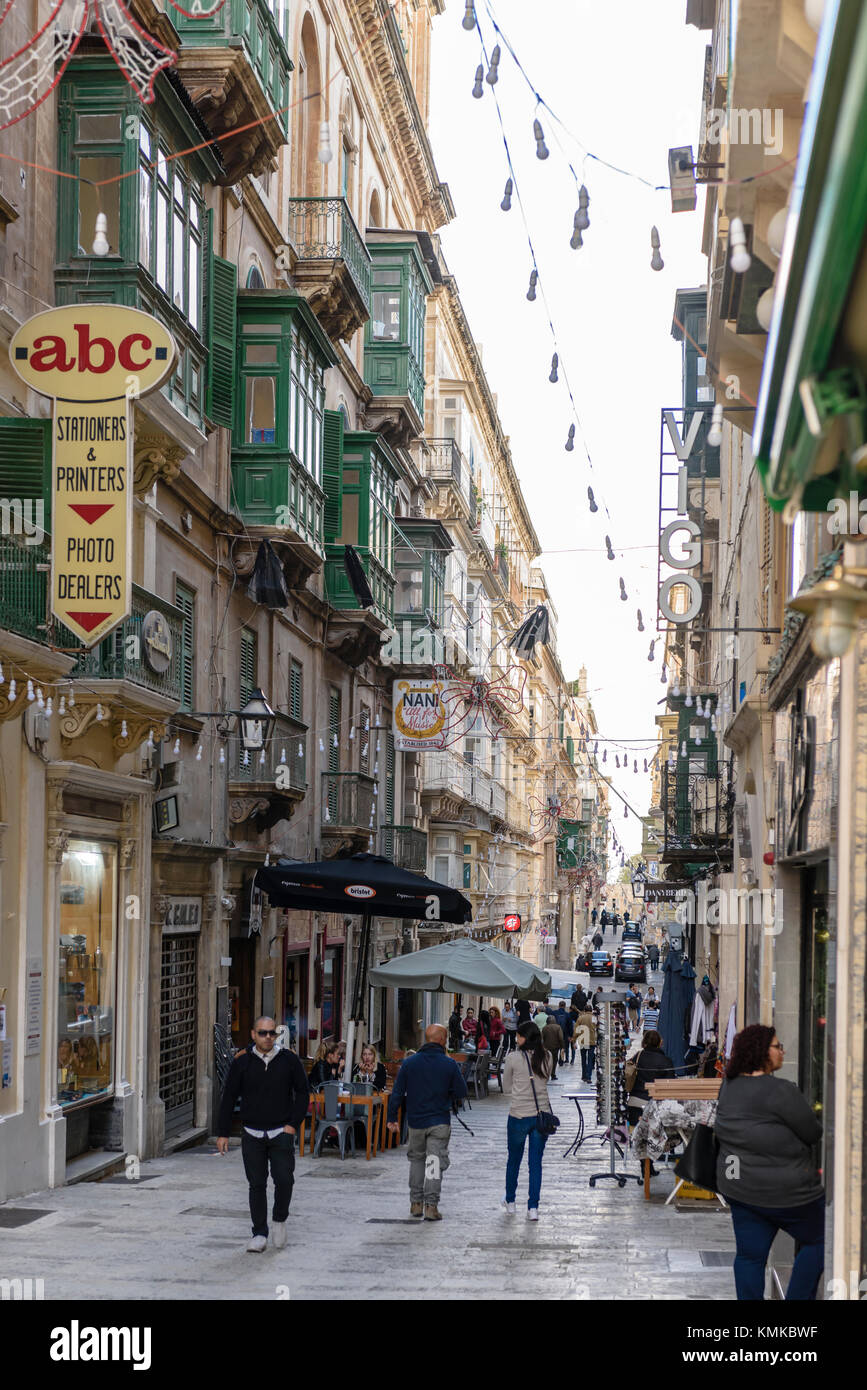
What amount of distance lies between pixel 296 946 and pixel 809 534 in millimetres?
15861

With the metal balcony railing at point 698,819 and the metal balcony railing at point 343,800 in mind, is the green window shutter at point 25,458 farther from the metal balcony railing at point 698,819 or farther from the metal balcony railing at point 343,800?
the metal balcony railing at point 343,800

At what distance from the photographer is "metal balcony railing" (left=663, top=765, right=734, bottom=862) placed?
1083 inches

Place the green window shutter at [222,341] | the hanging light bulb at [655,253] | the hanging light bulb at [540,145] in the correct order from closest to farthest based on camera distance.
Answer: the hanging light bulb at [540,145] → the hanging light bulb at [655,253] → the green window shutter at [222,341]

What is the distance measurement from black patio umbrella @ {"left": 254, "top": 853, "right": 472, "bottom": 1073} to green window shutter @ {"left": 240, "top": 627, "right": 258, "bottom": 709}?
142 inches

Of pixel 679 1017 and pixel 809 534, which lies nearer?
pixel 809 534

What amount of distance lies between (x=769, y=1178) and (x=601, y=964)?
7171 cm

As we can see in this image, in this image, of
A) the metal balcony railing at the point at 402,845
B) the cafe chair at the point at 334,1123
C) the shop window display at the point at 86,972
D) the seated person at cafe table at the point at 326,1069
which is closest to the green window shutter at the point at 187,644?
the shop window display at the point at 86,972

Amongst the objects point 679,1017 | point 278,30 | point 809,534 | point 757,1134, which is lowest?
point 679,1017

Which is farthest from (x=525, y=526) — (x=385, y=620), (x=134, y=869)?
(x=134, y=869)

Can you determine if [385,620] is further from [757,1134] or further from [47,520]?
[757,1134]

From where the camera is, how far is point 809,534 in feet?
37.7

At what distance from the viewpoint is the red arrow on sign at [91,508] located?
41.7 ft

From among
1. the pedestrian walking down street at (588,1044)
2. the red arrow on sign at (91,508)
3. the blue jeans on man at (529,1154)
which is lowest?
the pedestrian walking down street at (588,1044)

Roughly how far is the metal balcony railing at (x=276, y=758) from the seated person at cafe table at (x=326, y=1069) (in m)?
4.03
